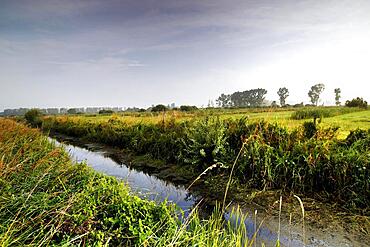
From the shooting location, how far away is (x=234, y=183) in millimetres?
A: 7512

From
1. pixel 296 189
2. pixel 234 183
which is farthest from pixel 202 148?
pixel 296 189

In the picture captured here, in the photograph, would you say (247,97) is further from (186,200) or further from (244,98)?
(186,200)

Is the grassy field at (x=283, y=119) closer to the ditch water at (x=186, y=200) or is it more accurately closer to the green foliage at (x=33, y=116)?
the ditch water at (x=186, y=200)

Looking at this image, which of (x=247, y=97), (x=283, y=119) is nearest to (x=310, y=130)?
(x=283, y=119)

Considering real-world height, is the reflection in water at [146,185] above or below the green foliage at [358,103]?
below

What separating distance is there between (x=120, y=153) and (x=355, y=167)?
34.3ft

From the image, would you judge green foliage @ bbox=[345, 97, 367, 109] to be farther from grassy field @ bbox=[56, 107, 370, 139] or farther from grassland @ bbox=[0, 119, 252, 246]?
grassland @ bbox=[0, 119, 252, 246]

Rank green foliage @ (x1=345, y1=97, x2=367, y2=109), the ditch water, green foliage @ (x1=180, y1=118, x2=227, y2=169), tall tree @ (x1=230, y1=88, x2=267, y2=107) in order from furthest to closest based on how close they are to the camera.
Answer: tall tree @ (x1=230, y1=88, x2=267, y2=107) < green foliage @ (x1=345, y1=97, x2=367, y2=109) < green foliage @ (x1=180, y1=118, x2=227, y2=169) < the ditch water

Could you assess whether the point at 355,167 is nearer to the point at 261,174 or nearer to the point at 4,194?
the point at 261,174

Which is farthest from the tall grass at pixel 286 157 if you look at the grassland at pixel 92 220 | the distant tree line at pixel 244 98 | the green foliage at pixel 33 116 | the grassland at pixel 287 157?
the distant tree line at pixel 244 98

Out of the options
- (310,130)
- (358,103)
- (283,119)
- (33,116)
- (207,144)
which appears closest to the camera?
(310,130)

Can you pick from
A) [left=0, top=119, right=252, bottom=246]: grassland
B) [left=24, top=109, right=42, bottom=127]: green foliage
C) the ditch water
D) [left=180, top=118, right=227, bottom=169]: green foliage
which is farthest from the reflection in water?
[left=24, top=109, right=42, bottom=127]: green foliage

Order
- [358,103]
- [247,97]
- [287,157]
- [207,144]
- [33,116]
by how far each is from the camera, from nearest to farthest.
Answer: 1. [287,157]
2. [207,144]
3. [358,103]
4. [33,116]
5. [247,97]

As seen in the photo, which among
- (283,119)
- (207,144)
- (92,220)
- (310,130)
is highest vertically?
→ (283,119)
